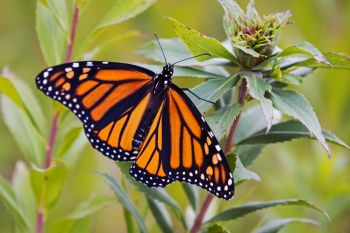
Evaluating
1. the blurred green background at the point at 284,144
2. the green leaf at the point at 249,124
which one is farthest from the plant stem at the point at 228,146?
the blurred green background at the point at 284,144

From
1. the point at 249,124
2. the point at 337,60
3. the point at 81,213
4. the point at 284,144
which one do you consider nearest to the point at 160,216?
the point at 81,213

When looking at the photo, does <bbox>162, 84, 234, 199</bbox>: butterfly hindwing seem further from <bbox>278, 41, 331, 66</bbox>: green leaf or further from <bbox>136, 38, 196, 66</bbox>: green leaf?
<bbox>278, 41, 331, 66</bbox>: green leaf

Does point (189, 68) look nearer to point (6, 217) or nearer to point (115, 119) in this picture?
point (115, 119)

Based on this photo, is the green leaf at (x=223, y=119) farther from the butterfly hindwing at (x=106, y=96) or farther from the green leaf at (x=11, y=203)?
the green leaf at (x=11, y=203)

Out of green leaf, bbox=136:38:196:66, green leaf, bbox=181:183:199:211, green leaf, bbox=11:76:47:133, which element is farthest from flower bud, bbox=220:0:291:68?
green leaf, bbox=11:76:47:133

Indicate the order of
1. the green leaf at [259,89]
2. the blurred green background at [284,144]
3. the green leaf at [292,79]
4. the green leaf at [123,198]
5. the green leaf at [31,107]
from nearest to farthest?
the green leaf at [259,89], the green leaf at [292,79], the green leaf at [123,198], the green leaf at [31,107], the blurred green background at [284,144]

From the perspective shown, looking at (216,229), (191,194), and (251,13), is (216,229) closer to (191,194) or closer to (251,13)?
(191,194)
